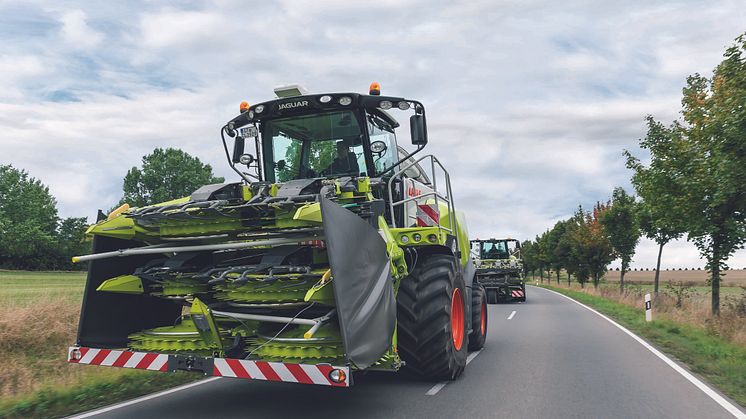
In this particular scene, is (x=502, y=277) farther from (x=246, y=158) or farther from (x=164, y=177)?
(x=164, y=177)

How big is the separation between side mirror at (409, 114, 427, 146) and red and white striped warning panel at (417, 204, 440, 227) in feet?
4.79

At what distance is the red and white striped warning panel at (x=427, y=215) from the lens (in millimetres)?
8414

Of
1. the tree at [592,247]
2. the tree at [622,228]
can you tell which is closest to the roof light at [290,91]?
the tree at [622,228]

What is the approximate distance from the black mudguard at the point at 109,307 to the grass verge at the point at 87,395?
67cm

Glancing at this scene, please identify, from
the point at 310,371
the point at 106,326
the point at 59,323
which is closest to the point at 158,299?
the point at 106,326

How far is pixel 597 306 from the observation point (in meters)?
25.0

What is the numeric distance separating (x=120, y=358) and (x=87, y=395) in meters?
1.32

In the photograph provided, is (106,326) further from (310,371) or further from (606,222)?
(606,222)

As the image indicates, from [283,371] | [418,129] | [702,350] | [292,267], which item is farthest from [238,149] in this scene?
[702,350]

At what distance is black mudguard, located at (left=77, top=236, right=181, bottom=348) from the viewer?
624 cm

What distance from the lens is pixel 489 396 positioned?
696 cm

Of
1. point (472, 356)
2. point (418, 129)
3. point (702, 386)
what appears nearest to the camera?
point (418, 129)

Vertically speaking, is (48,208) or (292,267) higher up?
(48,208)

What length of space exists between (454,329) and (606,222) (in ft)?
90.1
